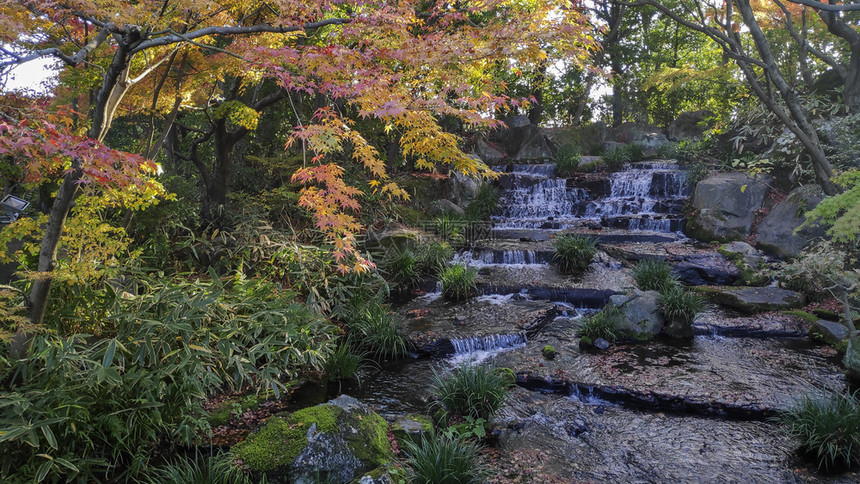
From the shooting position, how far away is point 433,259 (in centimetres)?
934

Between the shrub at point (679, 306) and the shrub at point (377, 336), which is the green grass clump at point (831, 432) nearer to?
the shrub at point (679, 306)

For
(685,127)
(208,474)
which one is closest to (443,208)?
(208,474)

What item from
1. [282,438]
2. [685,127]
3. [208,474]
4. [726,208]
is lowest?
[208,474]

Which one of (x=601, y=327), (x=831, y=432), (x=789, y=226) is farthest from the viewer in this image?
(x=789, y=226)

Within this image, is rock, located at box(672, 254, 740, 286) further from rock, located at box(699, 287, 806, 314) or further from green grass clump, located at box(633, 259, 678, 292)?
green grass clump, located at box(633, 259, 678, 292)

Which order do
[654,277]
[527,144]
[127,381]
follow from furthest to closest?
[527,144]
[654,277]
[127,381]

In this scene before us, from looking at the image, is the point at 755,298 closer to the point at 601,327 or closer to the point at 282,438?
the point at 601,327

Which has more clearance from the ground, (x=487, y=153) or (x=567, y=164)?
(x=487, y=153)

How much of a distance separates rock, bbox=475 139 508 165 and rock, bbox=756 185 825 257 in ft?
30.0

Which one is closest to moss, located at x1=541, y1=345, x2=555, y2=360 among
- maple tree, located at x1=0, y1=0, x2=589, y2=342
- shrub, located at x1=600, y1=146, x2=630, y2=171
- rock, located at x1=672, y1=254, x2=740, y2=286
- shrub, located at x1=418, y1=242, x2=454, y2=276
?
maple tree, located at x1=0, y1=0, x2=589, y2=342

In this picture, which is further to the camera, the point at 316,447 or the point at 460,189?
the point at 460,189

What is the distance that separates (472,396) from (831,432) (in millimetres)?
3065

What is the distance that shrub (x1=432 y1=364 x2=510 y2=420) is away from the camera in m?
4.48

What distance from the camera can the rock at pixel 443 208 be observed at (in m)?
12.6
